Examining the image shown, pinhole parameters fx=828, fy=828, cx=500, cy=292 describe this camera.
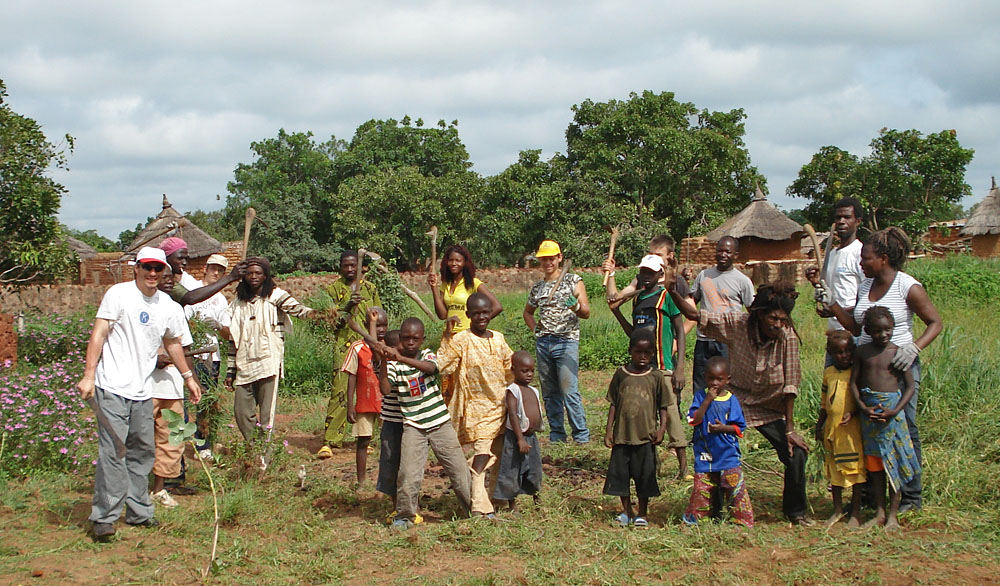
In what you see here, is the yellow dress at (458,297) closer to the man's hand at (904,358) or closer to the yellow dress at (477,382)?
the yellow dress at (477,382)

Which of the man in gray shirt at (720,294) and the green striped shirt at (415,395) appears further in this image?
the man in gray shirt at (720,294)

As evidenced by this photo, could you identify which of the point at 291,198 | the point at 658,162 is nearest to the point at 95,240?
the point at 291,198

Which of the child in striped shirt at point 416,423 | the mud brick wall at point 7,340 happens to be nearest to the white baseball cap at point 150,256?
the child in striped shirt at point 416,423

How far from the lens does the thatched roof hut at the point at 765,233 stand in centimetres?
2295

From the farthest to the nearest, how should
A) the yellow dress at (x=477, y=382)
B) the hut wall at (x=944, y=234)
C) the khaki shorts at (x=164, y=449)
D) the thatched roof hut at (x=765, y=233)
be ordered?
the hut wall at (x=944, y=234), the thatched roof hut at (x=765, y=233), the khaki shorts at (x=164, y=449), the yellow dress at (x=477, y=382)

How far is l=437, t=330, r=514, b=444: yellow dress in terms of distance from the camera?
4.96 meters

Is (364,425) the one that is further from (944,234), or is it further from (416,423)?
(944,234)

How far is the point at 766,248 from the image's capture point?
927 inches

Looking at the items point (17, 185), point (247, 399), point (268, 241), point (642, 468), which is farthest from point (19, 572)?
point (268, 241)

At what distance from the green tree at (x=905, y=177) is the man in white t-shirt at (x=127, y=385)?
25.4 m

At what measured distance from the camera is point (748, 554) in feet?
14.0

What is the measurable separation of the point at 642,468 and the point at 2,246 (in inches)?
377

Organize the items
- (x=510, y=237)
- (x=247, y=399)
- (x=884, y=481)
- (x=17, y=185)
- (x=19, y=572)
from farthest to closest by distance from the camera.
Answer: (x=510, y=237), (x=17, y=185), (x=247, y=399), (x=884, y=481), (x=19, y=572)

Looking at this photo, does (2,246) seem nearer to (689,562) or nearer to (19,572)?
(19,572)
